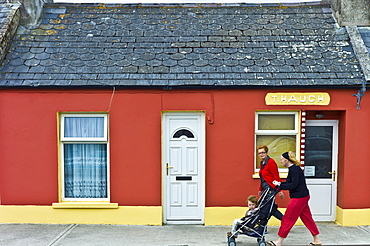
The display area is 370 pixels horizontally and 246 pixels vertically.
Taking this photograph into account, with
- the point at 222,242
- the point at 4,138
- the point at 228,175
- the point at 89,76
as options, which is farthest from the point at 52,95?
the point at 222,242

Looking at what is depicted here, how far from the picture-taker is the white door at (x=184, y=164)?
8.58 metres

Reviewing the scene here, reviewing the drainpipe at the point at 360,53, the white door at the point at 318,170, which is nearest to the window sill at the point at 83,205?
the white door at the point at 318,170

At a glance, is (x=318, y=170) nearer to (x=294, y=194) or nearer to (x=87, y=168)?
(x=294, y=194)

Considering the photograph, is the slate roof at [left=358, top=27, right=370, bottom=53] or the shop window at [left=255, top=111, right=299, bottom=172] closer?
the shop window at [left=255, top=111, right=299, bottom=172]

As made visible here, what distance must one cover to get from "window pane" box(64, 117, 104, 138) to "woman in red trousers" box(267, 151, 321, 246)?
3963 millimetres

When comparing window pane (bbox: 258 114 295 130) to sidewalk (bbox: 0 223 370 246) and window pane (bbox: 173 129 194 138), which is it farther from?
sidewalk (bbox: 0 223 370 246)

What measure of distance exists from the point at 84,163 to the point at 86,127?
820mm

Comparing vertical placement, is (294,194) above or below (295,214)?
above

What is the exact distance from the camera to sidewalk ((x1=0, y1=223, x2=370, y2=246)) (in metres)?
7.30

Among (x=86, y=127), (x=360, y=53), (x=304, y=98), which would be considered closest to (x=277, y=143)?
(x=304, y=98)

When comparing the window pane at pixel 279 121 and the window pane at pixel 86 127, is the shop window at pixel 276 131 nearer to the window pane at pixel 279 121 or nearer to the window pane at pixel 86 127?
the window pane at pixel 279 121

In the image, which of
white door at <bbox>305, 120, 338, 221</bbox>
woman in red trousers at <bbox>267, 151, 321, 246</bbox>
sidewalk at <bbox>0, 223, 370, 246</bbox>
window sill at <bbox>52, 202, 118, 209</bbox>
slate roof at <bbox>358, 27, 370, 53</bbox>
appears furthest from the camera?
slate roof at <bbox>358, 27, 370, 53</bbox>

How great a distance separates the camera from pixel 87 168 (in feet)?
28.5

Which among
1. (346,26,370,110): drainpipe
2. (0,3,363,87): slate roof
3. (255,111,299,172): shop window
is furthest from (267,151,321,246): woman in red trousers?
(346,26,370,110): drainpipe
